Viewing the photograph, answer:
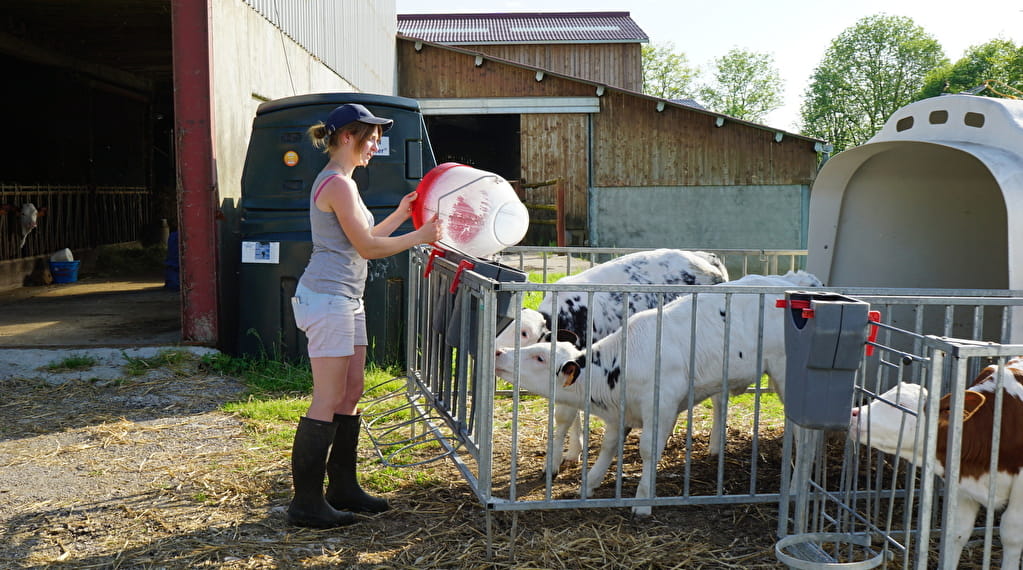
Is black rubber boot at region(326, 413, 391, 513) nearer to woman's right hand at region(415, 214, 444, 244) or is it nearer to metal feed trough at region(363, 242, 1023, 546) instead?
metal feed trough at region(363, 242, 1023, 546)

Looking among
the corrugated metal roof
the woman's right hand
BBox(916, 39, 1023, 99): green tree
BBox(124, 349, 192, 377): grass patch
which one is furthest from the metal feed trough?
BBox(916, 39, 1023, 99): green tree

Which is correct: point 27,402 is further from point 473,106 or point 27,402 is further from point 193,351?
point 473,106

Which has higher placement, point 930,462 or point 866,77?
point 866,77

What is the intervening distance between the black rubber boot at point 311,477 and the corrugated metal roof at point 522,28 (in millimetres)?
32298

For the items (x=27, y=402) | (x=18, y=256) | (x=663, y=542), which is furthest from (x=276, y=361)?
(x=18, y=256)

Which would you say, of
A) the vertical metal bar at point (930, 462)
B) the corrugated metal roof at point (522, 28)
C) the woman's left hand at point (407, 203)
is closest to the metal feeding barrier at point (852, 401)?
the vertical metal bar at point (930, 462)

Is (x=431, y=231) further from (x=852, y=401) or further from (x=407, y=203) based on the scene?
(x=852, y=401)

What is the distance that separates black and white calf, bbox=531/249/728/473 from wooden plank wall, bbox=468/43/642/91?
96.2 feet

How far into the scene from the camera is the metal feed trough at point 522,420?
3959mm

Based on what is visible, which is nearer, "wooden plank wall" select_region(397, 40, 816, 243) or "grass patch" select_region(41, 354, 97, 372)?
"grass patch" select_region(41, 354, 97, 372)

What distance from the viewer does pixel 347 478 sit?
180 inches

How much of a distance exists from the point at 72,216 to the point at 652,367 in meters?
14.0

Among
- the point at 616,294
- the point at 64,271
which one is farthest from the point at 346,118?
the point at 64,271

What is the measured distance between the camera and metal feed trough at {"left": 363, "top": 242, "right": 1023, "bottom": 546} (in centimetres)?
396
